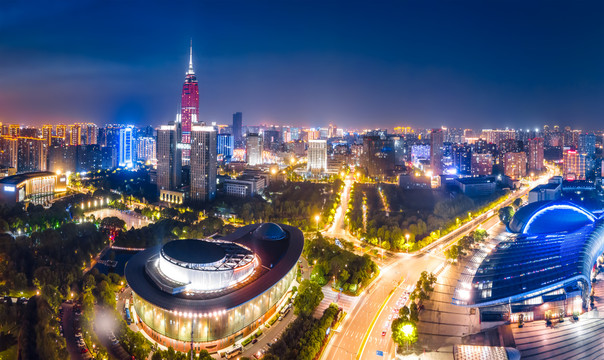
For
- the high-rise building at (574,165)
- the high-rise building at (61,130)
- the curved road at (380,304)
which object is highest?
the high-rise building at (61,130)

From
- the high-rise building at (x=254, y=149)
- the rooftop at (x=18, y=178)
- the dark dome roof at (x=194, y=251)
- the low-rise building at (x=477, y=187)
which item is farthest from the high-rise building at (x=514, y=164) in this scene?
the rooftop at (x=18, y=178)

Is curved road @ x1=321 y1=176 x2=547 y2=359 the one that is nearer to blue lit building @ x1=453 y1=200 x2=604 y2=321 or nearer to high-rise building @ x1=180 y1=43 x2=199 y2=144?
blue lit building @ x1=453 y1=200 x2=604 y2=321

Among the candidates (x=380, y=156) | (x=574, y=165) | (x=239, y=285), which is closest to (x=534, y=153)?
(x=574, y=165)

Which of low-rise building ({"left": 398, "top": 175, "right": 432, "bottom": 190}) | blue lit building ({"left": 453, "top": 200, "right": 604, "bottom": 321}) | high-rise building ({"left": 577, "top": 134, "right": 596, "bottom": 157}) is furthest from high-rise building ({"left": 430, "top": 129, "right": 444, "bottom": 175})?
blue lit building ({"left": 453, "top": 200, "right": 604, "bottom": 321})

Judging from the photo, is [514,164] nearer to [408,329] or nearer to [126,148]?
[408,329]

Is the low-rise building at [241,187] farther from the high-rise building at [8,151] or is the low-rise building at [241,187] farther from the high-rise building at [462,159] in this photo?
the high-rise building at [462,159]
